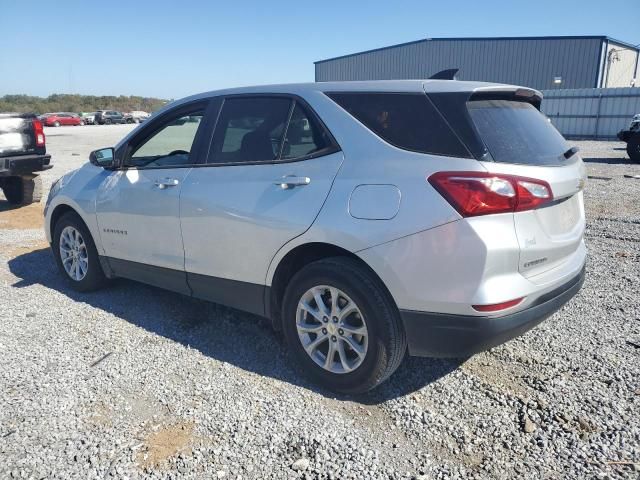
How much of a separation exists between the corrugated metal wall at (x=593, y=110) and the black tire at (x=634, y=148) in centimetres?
1186

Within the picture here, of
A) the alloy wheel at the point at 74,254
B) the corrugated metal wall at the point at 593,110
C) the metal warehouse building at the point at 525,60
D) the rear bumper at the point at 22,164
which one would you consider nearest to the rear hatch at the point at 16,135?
the rear bumper at the point at 22,164

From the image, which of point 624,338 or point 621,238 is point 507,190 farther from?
point 621,238

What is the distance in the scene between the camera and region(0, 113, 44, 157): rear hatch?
8062mm

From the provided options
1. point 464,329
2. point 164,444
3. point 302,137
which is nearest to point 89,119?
point 302,137

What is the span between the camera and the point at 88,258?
4.77m

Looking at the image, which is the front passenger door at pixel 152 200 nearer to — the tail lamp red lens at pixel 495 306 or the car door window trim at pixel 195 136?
the car door window trim at pixel 195 136

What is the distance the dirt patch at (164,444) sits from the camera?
2561 mm

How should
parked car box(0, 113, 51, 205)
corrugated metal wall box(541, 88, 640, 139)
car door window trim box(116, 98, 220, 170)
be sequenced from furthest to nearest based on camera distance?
1. corrugated metal wall box(541, 88, 640, 139)
2. parked car box(0, 113, 51, 205)
3. car door window trim box(116, 98, 220, 170)

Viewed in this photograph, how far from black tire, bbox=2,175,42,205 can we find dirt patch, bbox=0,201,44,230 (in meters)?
0.12

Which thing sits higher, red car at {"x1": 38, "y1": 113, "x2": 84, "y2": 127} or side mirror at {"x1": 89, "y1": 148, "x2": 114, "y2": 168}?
red car at {"x1": 38, "y1": 113, "x2": 84, "y2": 127}

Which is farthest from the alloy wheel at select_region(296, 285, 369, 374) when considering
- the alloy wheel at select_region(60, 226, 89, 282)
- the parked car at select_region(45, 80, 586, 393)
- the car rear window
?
the alloy wheel at select_region(60, 226, 89, 282)

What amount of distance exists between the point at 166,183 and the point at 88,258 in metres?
1.43

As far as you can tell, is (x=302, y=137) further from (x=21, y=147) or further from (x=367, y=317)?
(x=21, y=147)

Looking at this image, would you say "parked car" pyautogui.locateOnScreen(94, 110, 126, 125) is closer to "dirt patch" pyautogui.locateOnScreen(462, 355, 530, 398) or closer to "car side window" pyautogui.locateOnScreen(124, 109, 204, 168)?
"car side window" pyautogui.locateOnScreen(124, 109, 204, 168)
